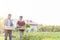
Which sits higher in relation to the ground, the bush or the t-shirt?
the t-shirt

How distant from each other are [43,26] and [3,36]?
0.35 m

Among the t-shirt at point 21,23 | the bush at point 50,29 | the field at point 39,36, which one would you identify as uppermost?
the t-shirt at point 21,23

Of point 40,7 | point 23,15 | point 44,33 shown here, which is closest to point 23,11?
point 23,15

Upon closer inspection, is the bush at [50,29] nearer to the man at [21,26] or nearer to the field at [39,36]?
the field at [39,36]

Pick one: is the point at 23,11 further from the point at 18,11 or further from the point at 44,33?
the point at 44,33

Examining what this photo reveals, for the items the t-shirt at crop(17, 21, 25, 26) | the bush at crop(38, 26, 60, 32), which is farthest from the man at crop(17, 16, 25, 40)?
the bush at crop(38, 26, 60, 32)

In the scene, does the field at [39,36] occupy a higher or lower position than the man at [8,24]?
lower

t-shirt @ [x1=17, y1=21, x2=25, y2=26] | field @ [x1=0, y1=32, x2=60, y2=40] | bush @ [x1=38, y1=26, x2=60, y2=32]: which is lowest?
field @ [x1=0, y1=32, x2=60, y2=40]

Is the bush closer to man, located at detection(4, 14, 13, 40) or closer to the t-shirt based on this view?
the t-shirt

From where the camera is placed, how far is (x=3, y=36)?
1294mm

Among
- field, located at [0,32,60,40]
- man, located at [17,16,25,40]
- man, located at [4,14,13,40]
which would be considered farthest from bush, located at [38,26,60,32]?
man, located at [4,14,13,40]

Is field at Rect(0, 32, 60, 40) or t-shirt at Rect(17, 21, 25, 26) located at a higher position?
t-shirt at Rect(17, 21, 25, 26)

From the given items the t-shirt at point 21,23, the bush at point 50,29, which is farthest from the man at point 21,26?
the bush at point 50,29

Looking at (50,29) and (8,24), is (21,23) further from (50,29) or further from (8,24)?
(50,29)
